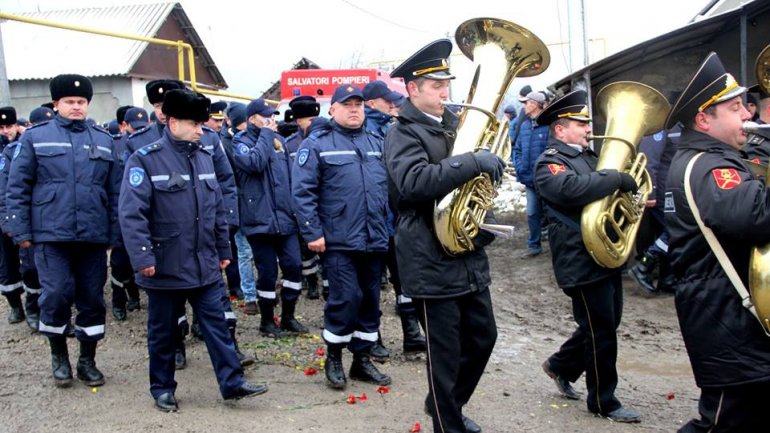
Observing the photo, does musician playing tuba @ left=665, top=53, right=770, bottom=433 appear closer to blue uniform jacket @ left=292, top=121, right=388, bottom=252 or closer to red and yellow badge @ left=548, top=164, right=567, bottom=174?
red and yellow badge @ left=548, top=164, right=567, bottom=174

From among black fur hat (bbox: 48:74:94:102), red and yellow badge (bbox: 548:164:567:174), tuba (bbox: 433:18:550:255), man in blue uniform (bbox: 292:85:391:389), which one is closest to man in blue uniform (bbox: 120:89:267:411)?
man in blue uniform (bbox: 292:85:391:389)

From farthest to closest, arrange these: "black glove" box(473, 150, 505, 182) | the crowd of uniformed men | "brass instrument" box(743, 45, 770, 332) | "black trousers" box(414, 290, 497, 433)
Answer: "black trousers" box(414, 290, 497, 433) < "black glove" box(473, 150, 505, 182) < the crowd of uniformed men < "brass instrument" box(743, 45, 770, 332)

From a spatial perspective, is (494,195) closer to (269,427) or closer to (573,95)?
(573,95)

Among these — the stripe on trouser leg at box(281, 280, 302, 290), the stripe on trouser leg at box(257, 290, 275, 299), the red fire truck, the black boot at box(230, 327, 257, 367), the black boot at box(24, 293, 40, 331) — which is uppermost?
the red fire truck

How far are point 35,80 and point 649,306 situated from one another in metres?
24.7

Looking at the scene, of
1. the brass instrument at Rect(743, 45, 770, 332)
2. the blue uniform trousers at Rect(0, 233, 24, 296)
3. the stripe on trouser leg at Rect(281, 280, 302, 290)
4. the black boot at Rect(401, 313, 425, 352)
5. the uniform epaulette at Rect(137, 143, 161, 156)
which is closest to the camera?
the brass instrument at Rect(743, 45, 770, 332)

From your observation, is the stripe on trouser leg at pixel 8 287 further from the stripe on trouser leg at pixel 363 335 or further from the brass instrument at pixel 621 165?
the brass instrument at pixel 621 165

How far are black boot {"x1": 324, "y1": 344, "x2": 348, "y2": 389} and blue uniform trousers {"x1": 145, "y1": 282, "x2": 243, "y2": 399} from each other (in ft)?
2.44

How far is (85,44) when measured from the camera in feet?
89.1

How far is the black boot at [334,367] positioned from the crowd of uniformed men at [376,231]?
10mm

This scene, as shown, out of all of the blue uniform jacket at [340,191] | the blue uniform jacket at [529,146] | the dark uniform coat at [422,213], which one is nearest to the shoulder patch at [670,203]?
the dark uniform coat at [422,213]

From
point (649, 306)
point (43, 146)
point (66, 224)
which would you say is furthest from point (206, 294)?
point (649, 306)

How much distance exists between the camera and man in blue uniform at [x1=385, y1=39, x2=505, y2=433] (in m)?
4.05

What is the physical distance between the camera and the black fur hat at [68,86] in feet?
18.1
